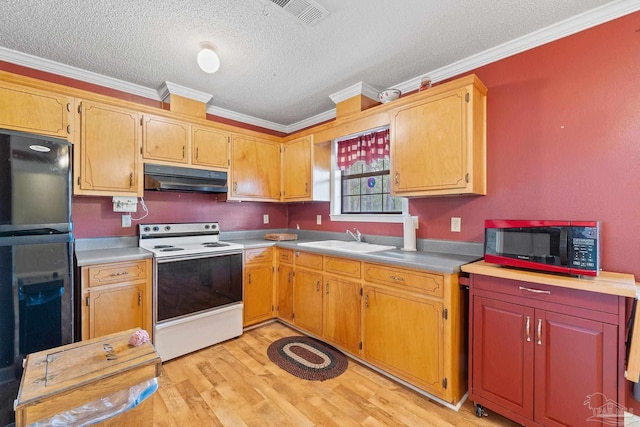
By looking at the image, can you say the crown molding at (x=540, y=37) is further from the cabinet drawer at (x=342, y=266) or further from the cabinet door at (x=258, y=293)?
the cabinet door at (x=258, y=293)

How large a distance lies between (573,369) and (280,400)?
168 centimetres

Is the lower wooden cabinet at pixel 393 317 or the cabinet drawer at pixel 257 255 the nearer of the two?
the lower wooden cabinet at pixel 393 317

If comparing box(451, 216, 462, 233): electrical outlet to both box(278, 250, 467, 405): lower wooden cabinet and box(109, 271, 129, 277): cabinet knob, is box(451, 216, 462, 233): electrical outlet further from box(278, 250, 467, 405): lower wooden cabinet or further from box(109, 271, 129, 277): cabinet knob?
box(109, 271, 129, 277): cabinet knob

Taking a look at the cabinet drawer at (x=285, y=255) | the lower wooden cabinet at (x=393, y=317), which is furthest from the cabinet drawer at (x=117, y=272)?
the lower wooden cabinet at (x=393, y=317)

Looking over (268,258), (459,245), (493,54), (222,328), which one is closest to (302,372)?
(222,328)

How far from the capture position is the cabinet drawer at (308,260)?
2.68 metres

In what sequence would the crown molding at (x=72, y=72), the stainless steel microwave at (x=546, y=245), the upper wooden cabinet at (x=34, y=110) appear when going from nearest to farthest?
the stainless steel microwave at (x=546, y=245)
the upper wooden cabinet at (x=34, y=110)
the crown molding at (x=72, y=72)

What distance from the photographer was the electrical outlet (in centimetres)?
232

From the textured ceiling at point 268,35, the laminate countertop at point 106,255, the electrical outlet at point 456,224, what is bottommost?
the laminate countertop at point 106,255

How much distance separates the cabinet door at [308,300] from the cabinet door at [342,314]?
0.10 meters

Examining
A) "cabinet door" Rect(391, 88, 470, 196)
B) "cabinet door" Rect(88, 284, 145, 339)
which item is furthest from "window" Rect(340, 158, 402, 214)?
"cabinet door" Rect(88, 284, 145, 339)

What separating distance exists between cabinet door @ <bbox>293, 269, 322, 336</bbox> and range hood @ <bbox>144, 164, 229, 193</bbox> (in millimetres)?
1253

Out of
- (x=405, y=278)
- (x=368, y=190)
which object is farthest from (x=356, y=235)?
(x=405, y=278)

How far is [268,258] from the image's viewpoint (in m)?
3.15
